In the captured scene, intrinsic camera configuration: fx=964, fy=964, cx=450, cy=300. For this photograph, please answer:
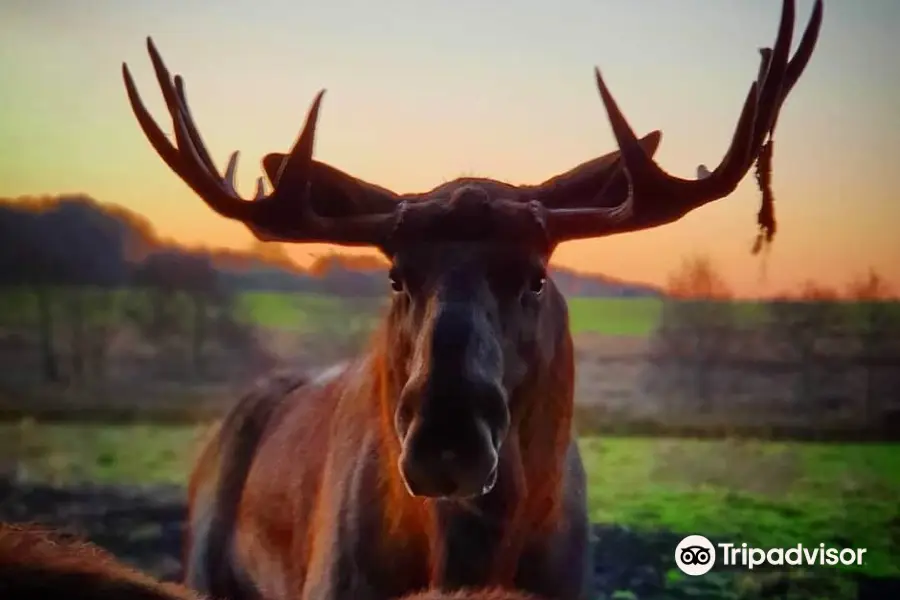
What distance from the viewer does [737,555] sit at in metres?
1.76

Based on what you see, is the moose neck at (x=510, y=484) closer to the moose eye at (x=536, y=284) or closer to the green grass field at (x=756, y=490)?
the moose eye at (x=536, y=284)

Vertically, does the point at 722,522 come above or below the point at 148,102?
below

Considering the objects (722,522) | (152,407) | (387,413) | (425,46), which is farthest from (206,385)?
(722,522)

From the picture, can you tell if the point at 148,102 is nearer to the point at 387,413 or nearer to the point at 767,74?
the point at 387,413

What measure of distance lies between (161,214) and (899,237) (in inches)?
54.3

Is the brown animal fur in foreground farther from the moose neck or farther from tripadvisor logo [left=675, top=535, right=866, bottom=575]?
tripadvisor logo [left=675, top=535, right=866, bottom=575]

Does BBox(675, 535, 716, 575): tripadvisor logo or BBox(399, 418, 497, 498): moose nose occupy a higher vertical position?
BBox(399, 418, 497, 498): moose nose

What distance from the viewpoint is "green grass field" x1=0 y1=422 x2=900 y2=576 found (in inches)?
69.6

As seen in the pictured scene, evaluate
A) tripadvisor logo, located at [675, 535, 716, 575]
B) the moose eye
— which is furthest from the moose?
tripadvisor logo, located at [675, 535, 716, 575]

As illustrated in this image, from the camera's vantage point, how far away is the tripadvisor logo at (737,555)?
1761 millimetres

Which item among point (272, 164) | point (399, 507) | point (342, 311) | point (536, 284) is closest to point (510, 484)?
point (399, 507)

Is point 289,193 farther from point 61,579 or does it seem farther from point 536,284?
point 61,579

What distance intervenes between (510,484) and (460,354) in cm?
26

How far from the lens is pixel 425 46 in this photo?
180 centimetres
